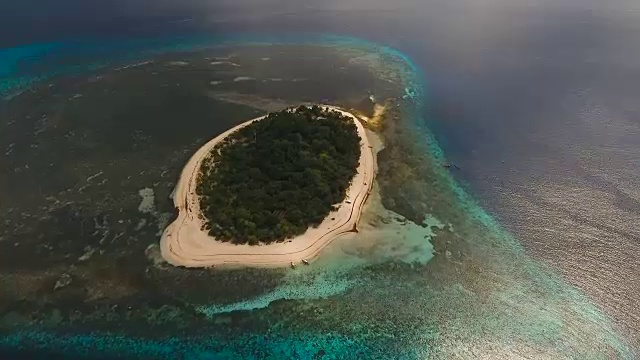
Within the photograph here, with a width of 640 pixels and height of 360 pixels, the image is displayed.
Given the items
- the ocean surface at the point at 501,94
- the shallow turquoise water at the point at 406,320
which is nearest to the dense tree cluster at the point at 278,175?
the shallow turquoise water at the point at 406,320

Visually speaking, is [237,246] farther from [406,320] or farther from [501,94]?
[501,94]

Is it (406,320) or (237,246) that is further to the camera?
(237,246)

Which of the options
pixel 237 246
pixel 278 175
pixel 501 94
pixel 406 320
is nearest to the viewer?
pixel 406 320

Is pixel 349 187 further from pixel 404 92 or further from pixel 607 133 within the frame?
pixel 607 133

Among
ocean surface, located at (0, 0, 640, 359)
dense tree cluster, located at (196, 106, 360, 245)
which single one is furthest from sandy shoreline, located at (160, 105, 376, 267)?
ocean surface, located at (0, 0, 640, 359)

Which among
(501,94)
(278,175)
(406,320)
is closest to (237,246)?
(278,175)

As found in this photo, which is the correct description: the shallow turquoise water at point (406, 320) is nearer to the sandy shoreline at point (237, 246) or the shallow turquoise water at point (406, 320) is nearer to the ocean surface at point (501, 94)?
the ocean surface at point (501, 94)
